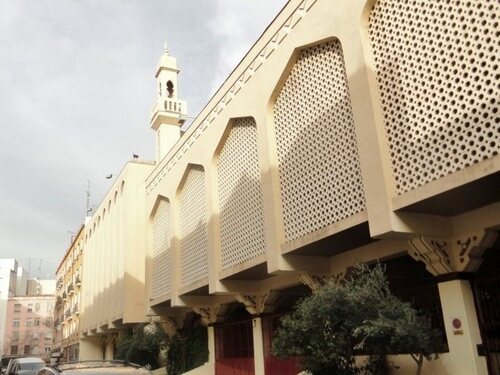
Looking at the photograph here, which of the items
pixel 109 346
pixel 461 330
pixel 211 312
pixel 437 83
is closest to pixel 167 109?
pixel 211 312

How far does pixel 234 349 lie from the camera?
18.3 m

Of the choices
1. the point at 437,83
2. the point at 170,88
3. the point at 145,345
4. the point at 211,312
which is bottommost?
the point at 145,345

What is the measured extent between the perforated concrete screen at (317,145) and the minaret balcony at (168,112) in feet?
49.8

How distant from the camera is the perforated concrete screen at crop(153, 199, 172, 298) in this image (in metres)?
21.0

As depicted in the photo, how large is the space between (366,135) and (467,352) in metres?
Result: 4.31

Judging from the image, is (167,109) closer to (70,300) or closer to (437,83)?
(437,83)

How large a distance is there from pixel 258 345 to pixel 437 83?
10.4 meters

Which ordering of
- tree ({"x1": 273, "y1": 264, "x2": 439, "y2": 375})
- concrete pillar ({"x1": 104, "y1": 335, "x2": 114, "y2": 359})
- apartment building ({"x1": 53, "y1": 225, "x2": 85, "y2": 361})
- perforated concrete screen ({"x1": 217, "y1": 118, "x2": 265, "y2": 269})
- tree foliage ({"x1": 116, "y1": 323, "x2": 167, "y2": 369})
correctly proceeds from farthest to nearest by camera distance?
apartment building ({"x1": 53, "y1": 225, "x2": 85, "y2": 361}) < concrete pillar ({"x1": 104, "y1": 335, "x2": 114, "y2": 359}) < tree foliage ({"x1": 116, "y1": 323, "x2": 167, "y2": 369}) < perforated concrete screen ({"x1": 217, "y1": 118, "x2": 265, "y2": 269}) < tree ({"x1": 273, "y1": 264, "x2": 439, "y2": 375})

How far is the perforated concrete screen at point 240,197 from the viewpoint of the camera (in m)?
14.0

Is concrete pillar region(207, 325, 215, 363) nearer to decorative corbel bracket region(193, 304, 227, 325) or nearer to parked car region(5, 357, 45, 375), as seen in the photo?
decorative corbel bracket region(193, 304, 227, 325)

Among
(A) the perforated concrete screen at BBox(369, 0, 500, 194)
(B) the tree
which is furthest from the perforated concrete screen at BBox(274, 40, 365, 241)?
(B) the tree

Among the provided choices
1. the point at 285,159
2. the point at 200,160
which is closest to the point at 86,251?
the point at 200,160

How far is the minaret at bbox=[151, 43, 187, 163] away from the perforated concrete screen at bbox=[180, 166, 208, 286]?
8.37 m

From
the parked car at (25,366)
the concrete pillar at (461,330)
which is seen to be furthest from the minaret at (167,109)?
the concrete pillar at (461,330)
